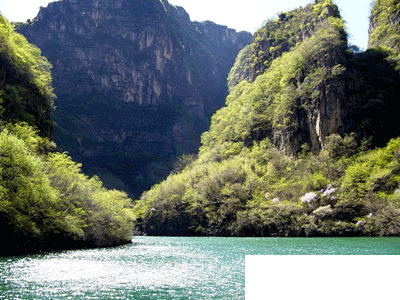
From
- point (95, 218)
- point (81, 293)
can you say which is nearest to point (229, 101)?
point (95, 218)

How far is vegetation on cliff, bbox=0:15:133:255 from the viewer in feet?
121

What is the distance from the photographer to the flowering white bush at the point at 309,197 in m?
78.7

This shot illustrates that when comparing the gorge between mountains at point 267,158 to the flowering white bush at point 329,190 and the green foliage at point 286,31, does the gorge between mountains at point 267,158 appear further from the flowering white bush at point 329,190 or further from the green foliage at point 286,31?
the green foliage at point 286,31

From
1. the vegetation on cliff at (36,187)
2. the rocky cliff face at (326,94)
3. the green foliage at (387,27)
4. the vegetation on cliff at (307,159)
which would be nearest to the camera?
the vegetation on cliff at (36,187)

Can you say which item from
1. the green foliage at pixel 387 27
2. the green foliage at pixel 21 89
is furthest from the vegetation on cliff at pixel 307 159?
the green foliage at pixel 21 89

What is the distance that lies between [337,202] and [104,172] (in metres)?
147

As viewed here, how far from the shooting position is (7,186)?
36.9 meters

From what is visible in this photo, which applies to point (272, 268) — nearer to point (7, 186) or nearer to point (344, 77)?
point (7, 186)

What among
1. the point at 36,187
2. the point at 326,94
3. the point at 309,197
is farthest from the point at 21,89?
the point at 326,94

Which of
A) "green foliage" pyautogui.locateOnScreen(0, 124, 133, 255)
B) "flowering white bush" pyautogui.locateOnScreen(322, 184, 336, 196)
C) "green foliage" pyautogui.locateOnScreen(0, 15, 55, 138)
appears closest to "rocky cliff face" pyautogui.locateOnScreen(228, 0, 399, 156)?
"flowering white bush" pyautogui.locateOnScreen(322, 184, 336, 196)

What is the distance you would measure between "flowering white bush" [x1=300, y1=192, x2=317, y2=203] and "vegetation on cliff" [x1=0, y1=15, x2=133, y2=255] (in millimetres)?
38089

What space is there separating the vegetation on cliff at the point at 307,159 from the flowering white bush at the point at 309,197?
0.20 metres

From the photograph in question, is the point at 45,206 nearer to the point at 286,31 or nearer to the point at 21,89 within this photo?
the point at 21,89

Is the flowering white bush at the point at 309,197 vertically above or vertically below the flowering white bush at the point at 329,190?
below
